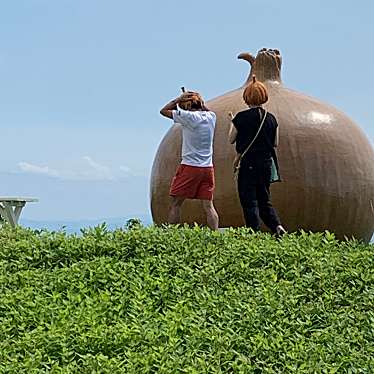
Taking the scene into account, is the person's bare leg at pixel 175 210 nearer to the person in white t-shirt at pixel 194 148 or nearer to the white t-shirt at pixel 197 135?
the person in white t-shirt at pixel 194 148

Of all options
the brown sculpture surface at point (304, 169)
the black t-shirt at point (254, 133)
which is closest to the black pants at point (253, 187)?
the black t-shirt at point (254, 133)

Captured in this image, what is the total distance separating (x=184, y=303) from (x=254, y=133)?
2717 mm

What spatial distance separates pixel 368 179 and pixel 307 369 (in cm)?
569

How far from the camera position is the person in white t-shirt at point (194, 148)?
733 cm

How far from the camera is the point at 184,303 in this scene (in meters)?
4.88

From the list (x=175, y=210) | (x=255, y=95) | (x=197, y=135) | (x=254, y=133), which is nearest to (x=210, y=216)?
(x=175, y=210)

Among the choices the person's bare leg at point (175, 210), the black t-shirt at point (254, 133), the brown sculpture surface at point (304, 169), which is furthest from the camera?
the brown sculpture surface at point (304, 169)

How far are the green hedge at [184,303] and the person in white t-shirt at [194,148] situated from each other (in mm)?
774

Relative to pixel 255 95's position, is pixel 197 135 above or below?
below

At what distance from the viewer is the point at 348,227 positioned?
928 cm

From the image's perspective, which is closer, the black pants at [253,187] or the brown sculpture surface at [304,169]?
the black pants at [253,187]

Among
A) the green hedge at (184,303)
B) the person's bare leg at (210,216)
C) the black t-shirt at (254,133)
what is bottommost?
the green hedge at (184,303)

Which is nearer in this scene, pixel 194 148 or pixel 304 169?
pixel 194 148

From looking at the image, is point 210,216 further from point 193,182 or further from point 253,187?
point 253,187
